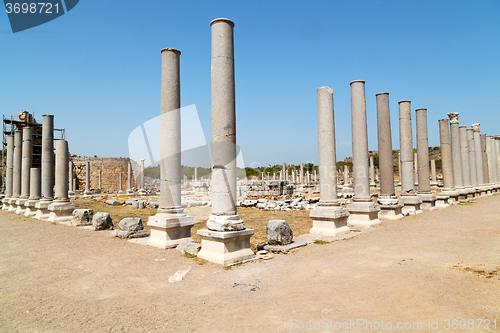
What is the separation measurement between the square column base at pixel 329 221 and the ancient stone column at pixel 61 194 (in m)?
9.82

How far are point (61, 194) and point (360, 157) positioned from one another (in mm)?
11776

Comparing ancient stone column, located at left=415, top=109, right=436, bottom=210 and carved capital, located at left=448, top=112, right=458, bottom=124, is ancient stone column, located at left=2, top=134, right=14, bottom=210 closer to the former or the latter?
ancient stone column, located at left=415, top=109, right=436, bottom=210

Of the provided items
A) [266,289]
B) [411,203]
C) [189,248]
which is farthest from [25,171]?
[411,203]

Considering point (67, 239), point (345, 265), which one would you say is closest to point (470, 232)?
point (345, 265)

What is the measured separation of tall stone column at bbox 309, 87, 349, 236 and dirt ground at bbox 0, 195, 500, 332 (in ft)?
3.73

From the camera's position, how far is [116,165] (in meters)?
46.4

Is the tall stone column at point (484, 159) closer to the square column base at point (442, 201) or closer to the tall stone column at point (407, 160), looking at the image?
the square column base at point (442, 201)

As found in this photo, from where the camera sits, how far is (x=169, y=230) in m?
7.53

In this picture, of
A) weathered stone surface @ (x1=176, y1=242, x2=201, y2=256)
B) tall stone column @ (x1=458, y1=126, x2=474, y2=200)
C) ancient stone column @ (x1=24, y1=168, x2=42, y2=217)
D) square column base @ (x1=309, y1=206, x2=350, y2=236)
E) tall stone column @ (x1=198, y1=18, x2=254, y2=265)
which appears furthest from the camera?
tall stone column @ (x1=458, y1=126, x2=474, y2=200)

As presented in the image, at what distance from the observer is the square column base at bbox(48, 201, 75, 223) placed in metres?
12.7

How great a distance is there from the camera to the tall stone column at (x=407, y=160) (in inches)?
523

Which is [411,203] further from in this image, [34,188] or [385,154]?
Answer: [34,188]

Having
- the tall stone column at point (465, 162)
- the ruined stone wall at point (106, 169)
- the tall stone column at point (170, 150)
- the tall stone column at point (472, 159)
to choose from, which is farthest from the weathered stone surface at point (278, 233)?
the ruined stone wall at point (106, 169)

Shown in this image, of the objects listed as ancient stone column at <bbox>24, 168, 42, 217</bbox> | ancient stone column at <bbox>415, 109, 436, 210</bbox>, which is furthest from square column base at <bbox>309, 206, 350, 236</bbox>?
ancient stone column at <bbox>24, 168, 42, 217</bbox>
